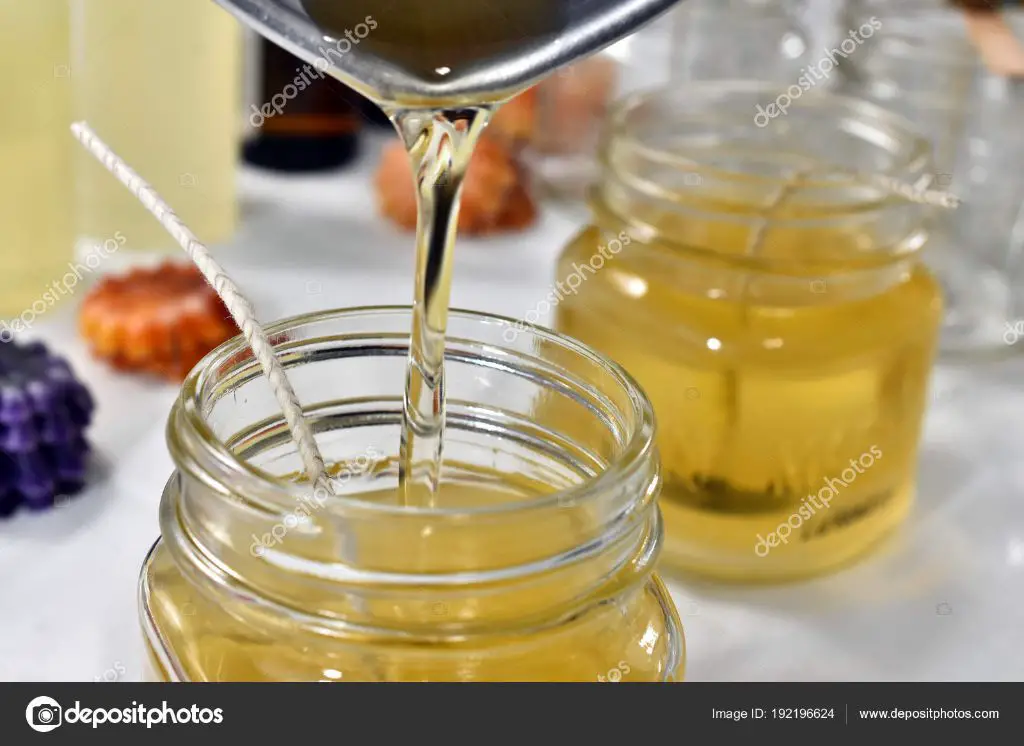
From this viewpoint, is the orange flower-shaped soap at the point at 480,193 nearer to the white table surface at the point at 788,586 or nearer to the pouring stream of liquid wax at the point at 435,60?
the white table surface at the point at 788,586

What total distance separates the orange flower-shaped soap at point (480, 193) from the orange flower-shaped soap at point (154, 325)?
21 centimetres

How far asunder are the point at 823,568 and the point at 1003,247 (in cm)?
38

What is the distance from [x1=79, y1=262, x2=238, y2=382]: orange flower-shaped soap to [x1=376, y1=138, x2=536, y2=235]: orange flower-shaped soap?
0.21m

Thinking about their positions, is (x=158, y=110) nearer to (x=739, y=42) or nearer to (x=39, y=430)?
(x=39, y=430)

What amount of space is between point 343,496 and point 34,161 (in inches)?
17.2

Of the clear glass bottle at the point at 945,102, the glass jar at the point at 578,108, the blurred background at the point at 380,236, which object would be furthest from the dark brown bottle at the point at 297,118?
the clear glass bottle at the point at 945,102

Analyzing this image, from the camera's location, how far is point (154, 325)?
0.69 meters

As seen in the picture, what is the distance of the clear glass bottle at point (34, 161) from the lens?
714 millimetres

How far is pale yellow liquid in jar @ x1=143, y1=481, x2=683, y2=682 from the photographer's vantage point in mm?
355

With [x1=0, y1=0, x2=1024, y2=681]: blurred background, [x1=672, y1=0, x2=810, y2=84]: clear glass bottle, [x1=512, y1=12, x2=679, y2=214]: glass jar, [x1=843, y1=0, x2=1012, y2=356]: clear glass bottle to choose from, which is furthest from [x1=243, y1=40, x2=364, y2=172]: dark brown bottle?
[x1=843, y1=0, x2=1012, y2=356]: clear glass bottle

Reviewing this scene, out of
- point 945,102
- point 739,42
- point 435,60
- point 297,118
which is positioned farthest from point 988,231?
point 435,60

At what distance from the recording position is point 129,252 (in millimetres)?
855

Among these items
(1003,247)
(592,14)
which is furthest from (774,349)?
(1003,247)
